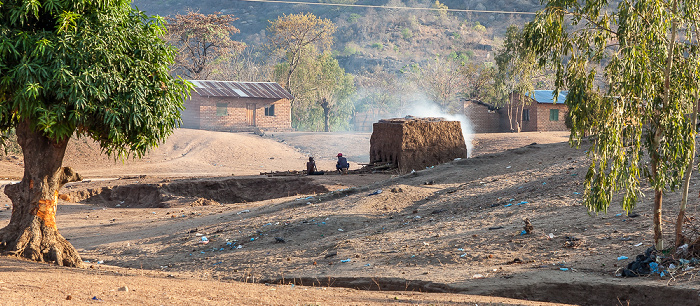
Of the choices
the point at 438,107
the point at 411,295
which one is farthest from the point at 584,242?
the point at 438,107

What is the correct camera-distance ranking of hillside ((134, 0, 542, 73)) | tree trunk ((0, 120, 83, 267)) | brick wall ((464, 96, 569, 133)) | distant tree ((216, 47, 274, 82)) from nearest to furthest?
tree trunk ((0, 120, 83, 267)) → brick wall ((464, 96, 569, 133)) → distant tree ((216, 47, 274, 82)) → hillside ((134, 0, 542, 73))

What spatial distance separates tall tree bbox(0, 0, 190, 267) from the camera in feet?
26.1

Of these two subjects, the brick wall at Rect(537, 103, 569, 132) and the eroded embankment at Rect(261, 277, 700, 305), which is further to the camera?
the brick wall at Rect(537, 103, 569, 132)

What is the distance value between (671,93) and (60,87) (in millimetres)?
7678

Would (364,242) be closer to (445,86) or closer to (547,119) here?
(547,119)

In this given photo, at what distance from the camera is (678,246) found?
24.2 feet

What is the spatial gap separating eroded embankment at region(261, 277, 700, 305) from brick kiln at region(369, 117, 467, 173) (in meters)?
11.9

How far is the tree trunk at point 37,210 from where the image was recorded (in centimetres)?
912

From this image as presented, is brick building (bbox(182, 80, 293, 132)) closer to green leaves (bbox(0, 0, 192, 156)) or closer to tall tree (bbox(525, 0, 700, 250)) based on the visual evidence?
green leaves (bbox(0, 0, 192, 156))

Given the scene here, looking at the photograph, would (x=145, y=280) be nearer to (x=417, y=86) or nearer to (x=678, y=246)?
(x=678, y=246)

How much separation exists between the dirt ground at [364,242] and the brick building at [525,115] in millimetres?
22023

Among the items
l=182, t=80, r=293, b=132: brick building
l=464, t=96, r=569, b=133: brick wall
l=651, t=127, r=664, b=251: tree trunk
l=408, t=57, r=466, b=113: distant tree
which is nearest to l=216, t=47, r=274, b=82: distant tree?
l=182, t=80, r=293, b=132: brick building

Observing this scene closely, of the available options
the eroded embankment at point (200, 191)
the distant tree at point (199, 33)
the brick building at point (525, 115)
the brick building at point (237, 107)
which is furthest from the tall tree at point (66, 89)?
the distant tree at point (199, 33)

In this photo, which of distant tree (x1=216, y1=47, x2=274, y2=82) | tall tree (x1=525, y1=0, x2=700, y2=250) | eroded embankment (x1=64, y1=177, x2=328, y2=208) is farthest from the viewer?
distant tree (x1=216, y1=47, x2=274, y2=82)
